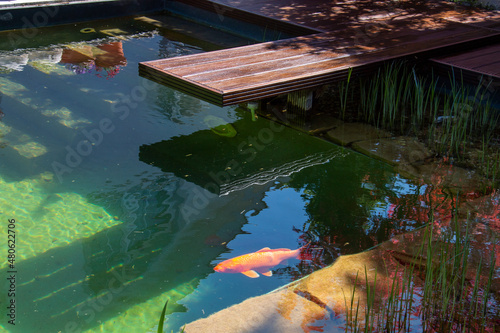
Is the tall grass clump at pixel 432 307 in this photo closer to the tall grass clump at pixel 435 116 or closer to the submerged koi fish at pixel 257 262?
the submerged koi fish at pixel 257 262

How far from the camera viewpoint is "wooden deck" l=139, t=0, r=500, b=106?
423 cm

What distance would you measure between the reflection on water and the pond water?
0.01 m

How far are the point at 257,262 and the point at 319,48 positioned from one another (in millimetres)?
2840

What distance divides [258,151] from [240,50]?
3.65ft

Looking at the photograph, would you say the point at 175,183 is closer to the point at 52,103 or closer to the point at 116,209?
the point at 116,209

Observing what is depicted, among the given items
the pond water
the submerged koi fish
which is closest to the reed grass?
the pond water

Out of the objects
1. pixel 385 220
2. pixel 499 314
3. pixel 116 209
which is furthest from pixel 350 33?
pixel 499 314

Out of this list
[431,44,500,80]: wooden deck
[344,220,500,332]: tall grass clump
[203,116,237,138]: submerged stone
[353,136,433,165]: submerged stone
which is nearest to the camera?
[344,220,500,332]: tall grass clump

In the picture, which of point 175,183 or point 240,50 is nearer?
point 175,183

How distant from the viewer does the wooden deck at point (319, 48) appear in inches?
167

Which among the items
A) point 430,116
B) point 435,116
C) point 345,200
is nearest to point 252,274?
point 345,200

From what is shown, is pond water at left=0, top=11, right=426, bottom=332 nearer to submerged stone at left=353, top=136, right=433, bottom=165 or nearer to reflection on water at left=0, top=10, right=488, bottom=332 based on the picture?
reflection on water at left=0, top=10, right=488, bottom=332

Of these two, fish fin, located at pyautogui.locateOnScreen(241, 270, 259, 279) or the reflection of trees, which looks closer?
fish fin, located at pyautogui.locateOnScreen(241, 270, 259, 279)

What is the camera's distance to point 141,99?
16.9 ft
